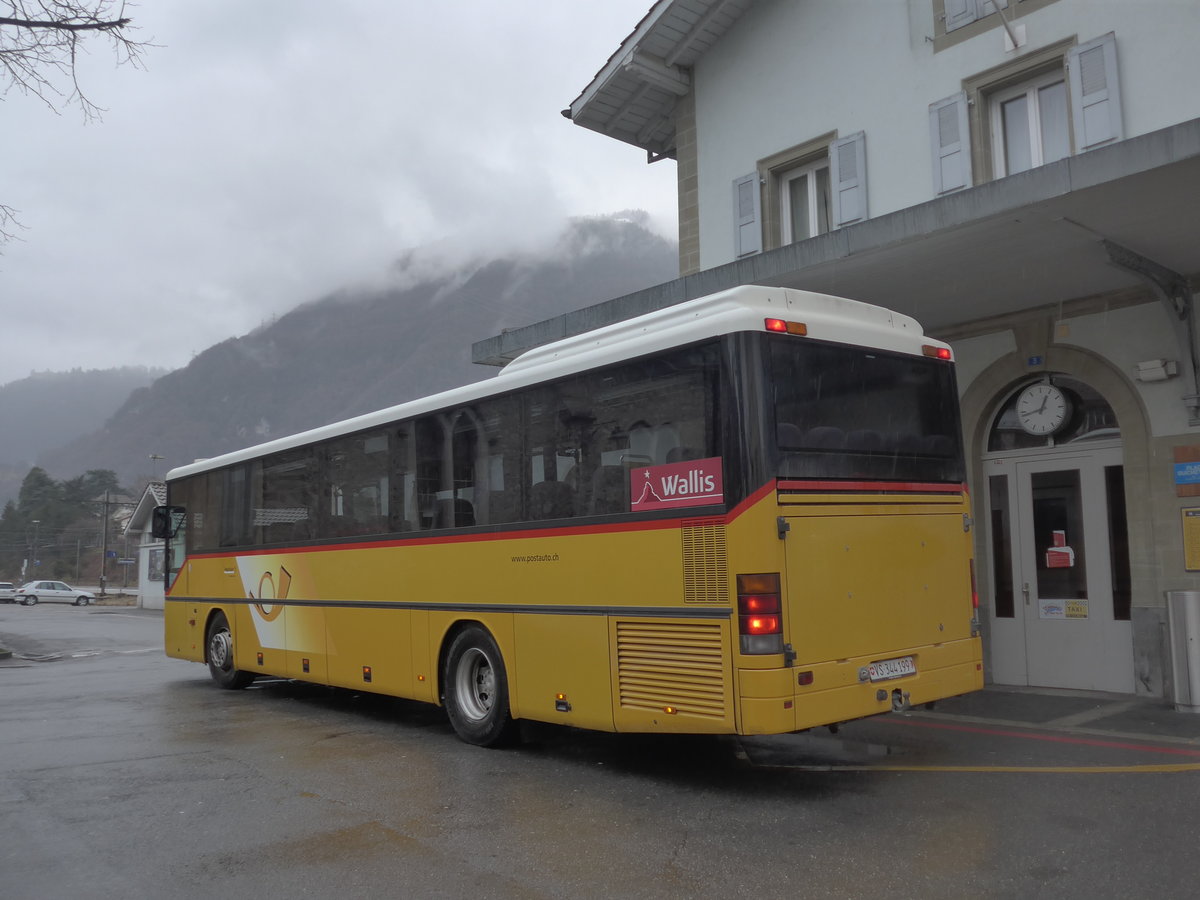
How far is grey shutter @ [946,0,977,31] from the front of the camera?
1228cm

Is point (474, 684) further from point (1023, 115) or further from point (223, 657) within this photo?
point (1023, 115)

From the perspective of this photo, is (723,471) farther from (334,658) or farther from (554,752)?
(334,658)

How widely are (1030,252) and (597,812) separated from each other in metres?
6.21

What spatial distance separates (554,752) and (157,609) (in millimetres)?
49990

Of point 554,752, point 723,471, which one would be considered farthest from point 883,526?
point 554,752

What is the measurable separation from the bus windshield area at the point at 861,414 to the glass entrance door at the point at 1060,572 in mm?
3927

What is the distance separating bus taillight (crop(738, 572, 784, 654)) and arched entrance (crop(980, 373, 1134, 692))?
6003mm

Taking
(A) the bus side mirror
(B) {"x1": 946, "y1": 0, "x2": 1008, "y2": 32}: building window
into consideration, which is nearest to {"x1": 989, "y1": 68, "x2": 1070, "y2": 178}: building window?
(B) {"x1": 946, "y1": 0, "x2": 1008, "y2": 32}: building window

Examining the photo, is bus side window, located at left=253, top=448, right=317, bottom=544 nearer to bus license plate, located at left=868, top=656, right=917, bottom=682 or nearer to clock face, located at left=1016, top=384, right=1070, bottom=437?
bus license plate, located at left=868, top=656, right=917, bottom=682

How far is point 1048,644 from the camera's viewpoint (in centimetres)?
1105

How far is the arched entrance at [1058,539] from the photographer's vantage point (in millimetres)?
10602

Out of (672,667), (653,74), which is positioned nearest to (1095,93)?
(653,74)

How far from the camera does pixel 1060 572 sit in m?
11.1

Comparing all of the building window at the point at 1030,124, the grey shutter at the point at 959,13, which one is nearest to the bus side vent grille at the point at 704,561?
the building window at the point at 1030,124
